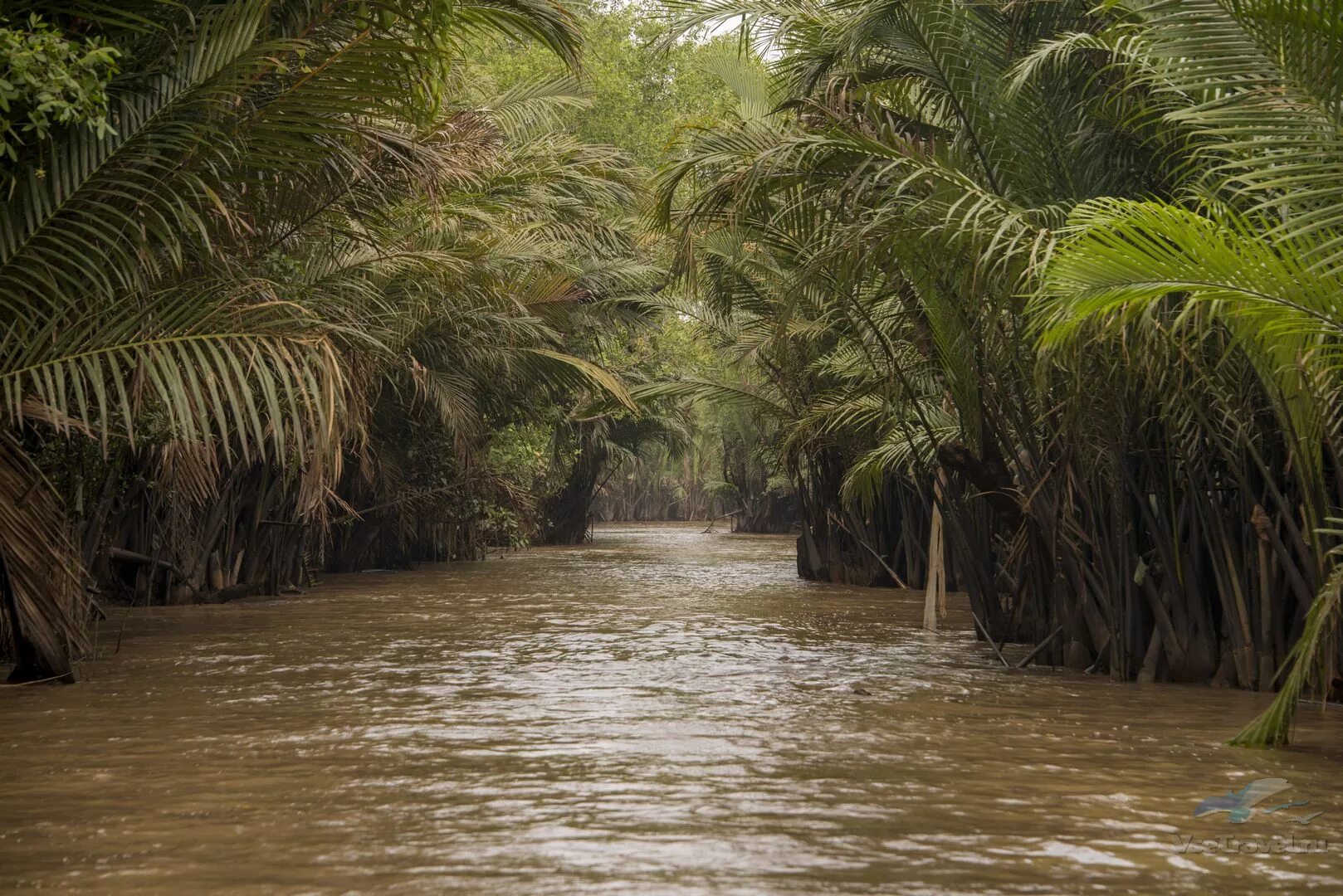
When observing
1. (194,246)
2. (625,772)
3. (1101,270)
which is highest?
(194,246)

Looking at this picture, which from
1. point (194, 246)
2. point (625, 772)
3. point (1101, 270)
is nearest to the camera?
point (1101, 270)

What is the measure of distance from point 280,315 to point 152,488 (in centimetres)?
549

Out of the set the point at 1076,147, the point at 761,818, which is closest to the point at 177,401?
the point at 761,818

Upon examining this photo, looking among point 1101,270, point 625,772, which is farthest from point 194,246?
point 1101,270

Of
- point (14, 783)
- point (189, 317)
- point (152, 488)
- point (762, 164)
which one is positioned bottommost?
point (14, 783)

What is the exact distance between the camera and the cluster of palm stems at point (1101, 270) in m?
5.56

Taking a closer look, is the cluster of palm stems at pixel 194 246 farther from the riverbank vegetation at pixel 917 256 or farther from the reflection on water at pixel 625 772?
the reflection on water at pixel 625 772

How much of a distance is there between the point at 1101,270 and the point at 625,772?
107 inches

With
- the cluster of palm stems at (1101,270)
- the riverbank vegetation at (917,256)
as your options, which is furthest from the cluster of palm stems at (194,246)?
the cluster of palm stems at (1101,270)

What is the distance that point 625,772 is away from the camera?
5.64 m

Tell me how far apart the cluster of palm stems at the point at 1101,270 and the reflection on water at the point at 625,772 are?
626mm

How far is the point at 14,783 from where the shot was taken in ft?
17.5

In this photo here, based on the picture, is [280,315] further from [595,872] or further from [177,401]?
[595,872]

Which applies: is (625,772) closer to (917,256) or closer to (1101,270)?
(1101,270)
